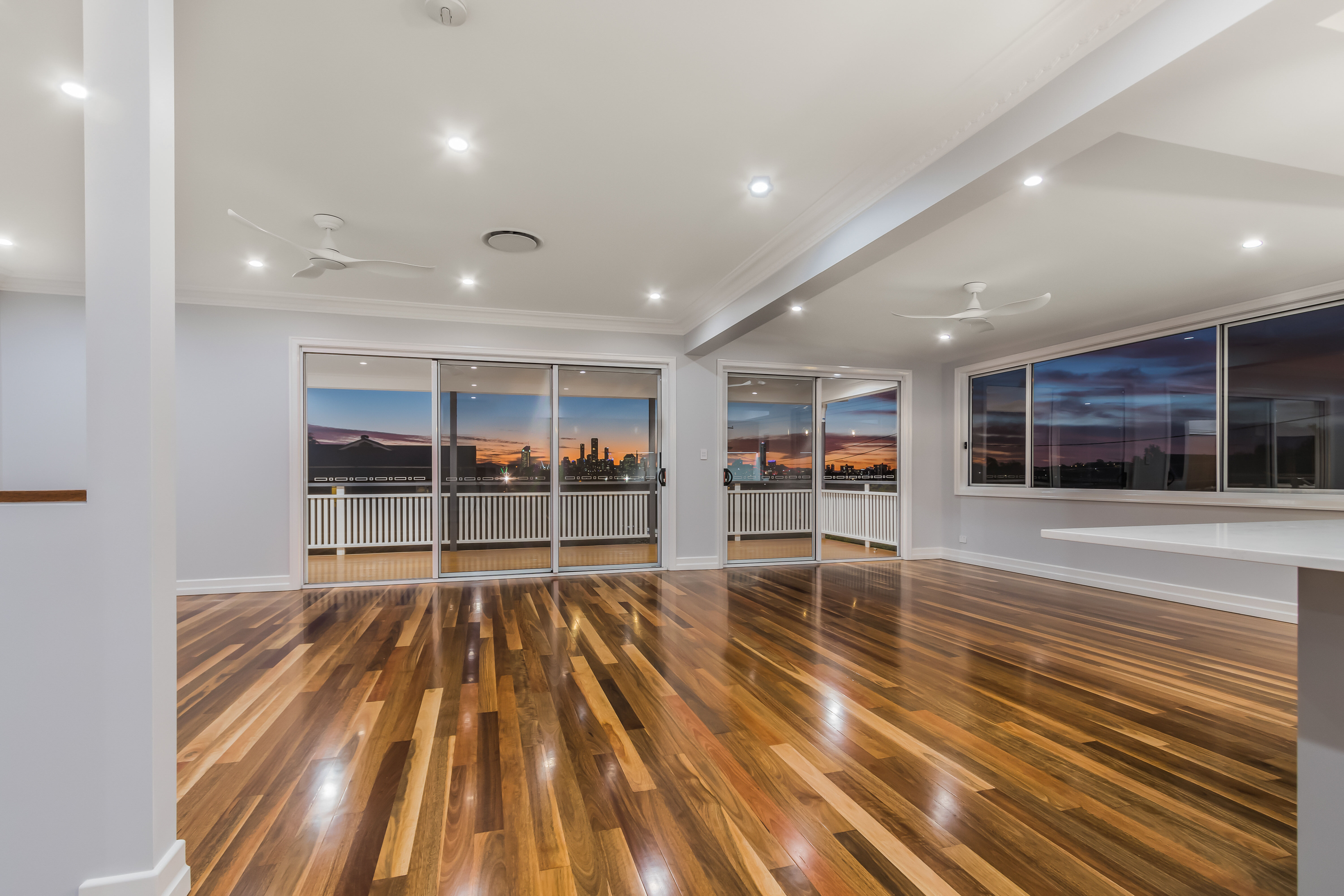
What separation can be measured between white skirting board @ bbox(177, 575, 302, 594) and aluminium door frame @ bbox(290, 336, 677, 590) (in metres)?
0.02

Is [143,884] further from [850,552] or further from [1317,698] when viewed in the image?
[850,552]

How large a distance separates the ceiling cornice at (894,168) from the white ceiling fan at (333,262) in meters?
2.30

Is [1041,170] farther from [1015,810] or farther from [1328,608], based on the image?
[1015,810]

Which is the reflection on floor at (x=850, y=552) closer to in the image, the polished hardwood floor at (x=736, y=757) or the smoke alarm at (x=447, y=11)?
the polished hardwood floor at (x=736, y=757)

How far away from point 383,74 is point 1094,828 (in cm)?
361

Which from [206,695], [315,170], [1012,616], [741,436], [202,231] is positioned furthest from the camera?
[741,436]

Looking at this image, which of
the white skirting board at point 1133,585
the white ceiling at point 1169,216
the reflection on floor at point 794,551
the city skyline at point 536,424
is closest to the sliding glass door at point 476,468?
the city skyline at point 536,424

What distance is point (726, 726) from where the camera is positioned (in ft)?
7.84

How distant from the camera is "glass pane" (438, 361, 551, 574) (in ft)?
18.8

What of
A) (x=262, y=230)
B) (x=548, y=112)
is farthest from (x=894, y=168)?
(x=262, y=230)

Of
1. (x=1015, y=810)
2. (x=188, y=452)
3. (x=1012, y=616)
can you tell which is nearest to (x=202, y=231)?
(x=188, y=452)

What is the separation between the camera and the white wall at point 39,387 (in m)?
4.44

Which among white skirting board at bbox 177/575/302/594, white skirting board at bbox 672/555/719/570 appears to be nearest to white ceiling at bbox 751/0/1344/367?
white skirting board at bbox 672/555/719/570

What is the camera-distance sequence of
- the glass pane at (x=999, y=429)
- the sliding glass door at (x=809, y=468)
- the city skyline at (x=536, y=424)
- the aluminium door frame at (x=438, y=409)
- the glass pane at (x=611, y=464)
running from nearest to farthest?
the aluminium door frame at (x=438, y=409) < the city skyline at (x=536, y=424) < the glass pane at (x=611, y=464) < the glass pane at (x=999, y=429) < the sliding glass door at (x=809, y=468)
